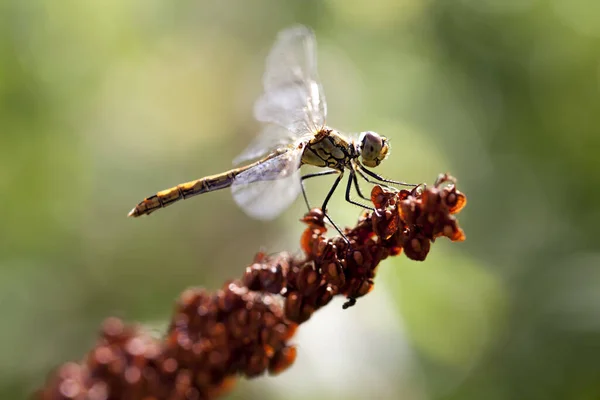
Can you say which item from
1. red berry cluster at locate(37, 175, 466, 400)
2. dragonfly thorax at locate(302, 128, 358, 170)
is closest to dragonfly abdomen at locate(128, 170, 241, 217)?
dragonfly thorax at locate(302, 128, 358, 170)

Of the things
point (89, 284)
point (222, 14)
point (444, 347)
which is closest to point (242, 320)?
point (444, 347)

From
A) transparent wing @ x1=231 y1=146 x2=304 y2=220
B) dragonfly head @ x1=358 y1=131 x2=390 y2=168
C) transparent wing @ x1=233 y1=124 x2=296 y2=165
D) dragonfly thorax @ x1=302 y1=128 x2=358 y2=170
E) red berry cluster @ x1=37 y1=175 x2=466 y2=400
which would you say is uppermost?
transparent wing @ x1=233 y1=124 x2=296 y2=165

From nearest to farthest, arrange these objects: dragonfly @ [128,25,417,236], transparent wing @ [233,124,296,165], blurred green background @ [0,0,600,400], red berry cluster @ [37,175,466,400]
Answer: red berry cluster @ [37,175,466,400] → dragonfly @ [128,25,417,236] → transparent wing @ [233,124,296,165] → blurred green background @ [0,0,600,400]

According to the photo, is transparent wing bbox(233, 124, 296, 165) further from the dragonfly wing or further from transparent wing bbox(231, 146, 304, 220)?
transparent wing bbox(231, 146, 304, 220)

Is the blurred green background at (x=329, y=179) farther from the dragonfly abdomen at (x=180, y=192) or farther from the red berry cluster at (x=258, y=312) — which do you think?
the red berry cluster at (x=258, y=312)

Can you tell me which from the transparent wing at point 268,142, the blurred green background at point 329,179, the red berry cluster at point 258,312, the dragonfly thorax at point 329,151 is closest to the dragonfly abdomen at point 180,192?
the transparent wing at point 268,142
